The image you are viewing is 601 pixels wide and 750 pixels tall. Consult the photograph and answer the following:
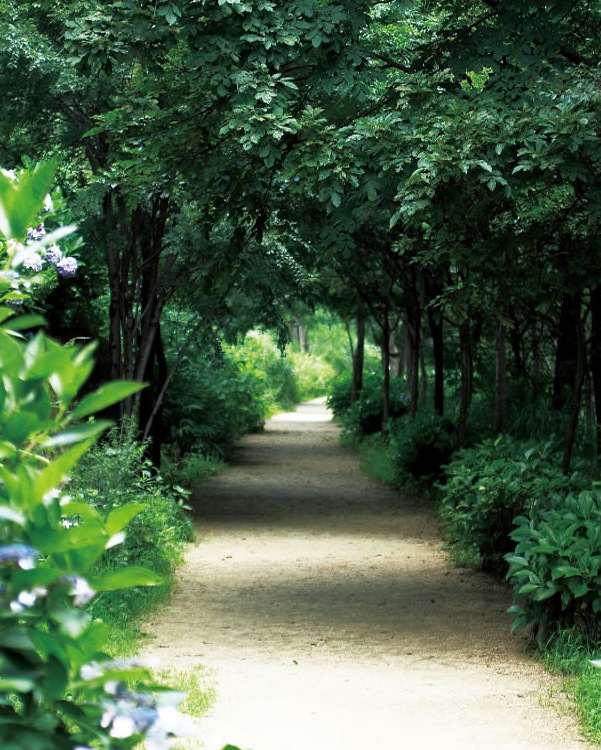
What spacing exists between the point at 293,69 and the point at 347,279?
1371 centimetres

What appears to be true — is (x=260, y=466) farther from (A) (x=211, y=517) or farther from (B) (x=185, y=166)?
(B) (x=185, y=166)

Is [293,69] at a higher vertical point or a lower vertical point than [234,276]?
higher

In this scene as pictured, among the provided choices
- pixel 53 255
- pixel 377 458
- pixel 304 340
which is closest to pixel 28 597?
pixel 53 255

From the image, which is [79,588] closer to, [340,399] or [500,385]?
[500,385]

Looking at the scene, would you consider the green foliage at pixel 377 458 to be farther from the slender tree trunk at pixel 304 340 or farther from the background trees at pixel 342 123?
the slender tree trunk at pixel 304 340

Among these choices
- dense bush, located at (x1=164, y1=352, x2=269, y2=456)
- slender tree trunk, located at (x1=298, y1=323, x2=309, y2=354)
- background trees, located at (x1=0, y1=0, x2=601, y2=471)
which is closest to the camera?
background trees, located at (x1=0, y1=0, x2=601, y2=471)

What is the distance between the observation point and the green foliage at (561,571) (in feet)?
19.5

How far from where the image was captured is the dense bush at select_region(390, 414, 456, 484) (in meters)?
14.7

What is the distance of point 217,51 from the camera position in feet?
Answer: 22.8

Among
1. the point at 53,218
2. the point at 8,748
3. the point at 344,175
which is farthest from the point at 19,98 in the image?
the point at 8,748

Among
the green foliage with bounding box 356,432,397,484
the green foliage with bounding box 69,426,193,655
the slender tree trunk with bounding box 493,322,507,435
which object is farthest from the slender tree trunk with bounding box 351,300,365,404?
the green foliage with bounding box 69,426,193,655

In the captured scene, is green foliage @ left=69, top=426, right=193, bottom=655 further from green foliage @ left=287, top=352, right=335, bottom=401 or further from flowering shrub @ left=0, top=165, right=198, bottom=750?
green foliage @ left=287, top=352, right=335, bottom=401

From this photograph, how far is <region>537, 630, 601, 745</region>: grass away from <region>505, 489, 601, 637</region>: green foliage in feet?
0.34

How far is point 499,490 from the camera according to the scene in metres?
8.57
